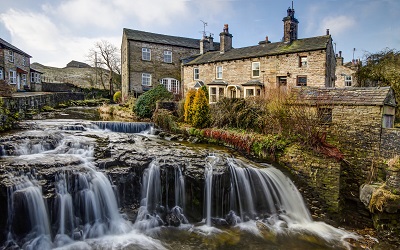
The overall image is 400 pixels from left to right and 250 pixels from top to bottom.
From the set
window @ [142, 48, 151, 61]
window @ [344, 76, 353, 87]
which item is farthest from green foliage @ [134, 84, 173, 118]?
window @ [344, 76, 353, 87]

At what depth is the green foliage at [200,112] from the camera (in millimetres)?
15297

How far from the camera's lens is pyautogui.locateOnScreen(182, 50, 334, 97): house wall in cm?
2073

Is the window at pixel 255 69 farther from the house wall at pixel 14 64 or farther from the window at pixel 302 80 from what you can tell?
the house wall at pixel 14 64

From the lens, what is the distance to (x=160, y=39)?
3366 centimetres

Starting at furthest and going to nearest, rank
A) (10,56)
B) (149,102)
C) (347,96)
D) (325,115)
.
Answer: (10,56) < (149,102) < (325,115) < (347,96)

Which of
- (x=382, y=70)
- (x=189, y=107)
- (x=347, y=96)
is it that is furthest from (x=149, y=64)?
(x=347, y=96)

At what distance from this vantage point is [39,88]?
125ft

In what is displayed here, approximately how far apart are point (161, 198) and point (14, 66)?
32088mm

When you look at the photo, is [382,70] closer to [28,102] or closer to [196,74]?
[196,74]

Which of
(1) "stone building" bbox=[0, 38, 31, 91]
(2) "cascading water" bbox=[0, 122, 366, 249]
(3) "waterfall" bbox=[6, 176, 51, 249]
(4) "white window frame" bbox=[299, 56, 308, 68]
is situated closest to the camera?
(3) "waterfall" bbox=[6, 176, 51, 249]

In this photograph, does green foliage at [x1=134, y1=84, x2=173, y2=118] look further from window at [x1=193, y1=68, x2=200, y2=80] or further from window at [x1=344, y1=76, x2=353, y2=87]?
window at [x1=344, y1=76, x2=353, y2=87]

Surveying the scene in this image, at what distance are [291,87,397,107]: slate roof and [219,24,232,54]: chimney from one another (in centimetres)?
1820

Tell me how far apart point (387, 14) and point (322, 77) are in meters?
7.73

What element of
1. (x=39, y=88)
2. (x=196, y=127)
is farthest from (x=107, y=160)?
(x=39, y=88)
